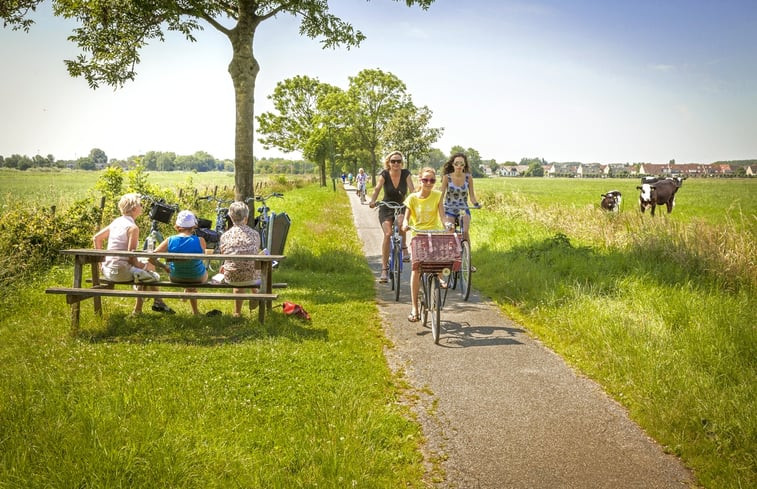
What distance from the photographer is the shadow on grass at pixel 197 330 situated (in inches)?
224

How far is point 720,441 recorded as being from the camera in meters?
3.56

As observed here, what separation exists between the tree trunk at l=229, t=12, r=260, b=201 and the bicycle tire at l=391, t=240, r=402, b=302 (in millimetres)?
3796

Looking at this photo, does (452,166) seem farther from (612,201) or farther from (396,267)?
(612,201)

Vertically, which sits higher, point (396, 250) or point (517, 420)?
point (396, 250)

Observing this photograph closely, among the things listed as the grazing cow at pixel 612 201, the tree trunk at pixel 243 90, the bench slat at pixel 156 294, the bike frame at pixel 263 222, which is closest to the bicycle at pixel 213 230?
the bike frame at pixel 263 222

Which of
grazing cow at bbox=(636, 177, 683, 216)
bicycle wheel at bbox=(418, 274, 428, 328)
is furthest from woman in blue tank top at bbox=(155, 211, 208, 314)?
grazing cow at bbox=(636, 177, 683, 216)

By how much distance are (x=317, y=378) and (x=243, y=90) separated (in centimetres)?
772

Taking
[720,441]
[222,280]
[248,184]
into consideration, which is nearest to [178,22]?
[248,184]

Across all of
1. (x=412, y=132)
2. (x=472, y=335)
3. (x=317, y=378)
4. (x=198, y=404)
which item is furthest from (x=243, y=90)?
(x=412, y=132)

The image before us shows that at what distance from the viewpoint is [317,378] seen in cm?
461

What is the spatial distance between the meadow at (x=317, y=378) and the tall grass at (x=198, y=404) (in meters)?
0.01

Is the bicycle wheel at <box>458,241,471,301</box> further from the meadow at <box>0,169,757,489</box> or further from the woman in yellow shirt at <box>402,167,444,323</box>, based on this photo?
the woman in yellow shirt at <box>402,167,444,323</box>

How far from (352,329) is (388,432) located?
2.71 meters

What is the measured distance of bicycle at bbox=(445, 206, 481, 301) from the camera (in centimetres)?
823
